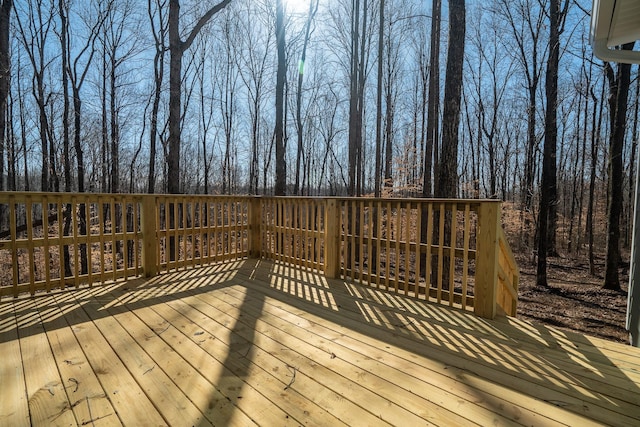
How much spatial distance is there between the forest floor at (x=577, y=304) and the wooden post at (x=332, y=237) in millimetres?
4848

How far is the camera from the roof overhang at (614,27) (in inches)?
82.9

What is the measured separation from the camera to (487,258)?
2705mm

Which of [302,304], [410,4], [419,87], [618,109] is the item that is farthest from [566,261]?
[302,304]

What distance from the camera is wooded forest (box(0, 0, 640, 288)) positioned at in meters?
7.82

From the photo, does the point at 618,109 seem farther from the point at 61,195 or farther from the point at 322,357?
the point at 61,195

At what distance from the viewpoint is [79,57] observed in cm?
1115

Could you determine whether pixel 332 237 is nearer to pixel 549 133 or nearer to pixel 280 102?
pixel 280 102

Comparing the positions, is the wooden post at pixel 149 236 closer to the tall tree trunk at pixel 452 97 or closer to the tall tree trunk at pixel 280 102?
the tall tree trunk at pixel 280 102

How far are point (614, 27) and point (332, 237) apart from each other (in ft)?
11.1

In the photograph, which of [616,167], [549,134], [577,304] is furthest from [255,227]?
[616,167]

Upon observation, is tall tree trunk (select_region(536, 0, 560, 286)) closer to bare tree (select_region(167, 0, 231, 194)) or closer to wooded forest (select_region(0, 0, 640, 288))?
wooded forest (select_region(0, 0, 640, 288))

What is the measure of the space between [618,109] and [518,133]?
35.0ft

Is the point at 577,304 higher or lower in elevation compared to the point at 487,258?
lower

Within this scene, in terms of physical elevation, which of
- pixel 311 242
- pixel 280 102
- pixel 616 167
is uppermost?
pixel 280 102
